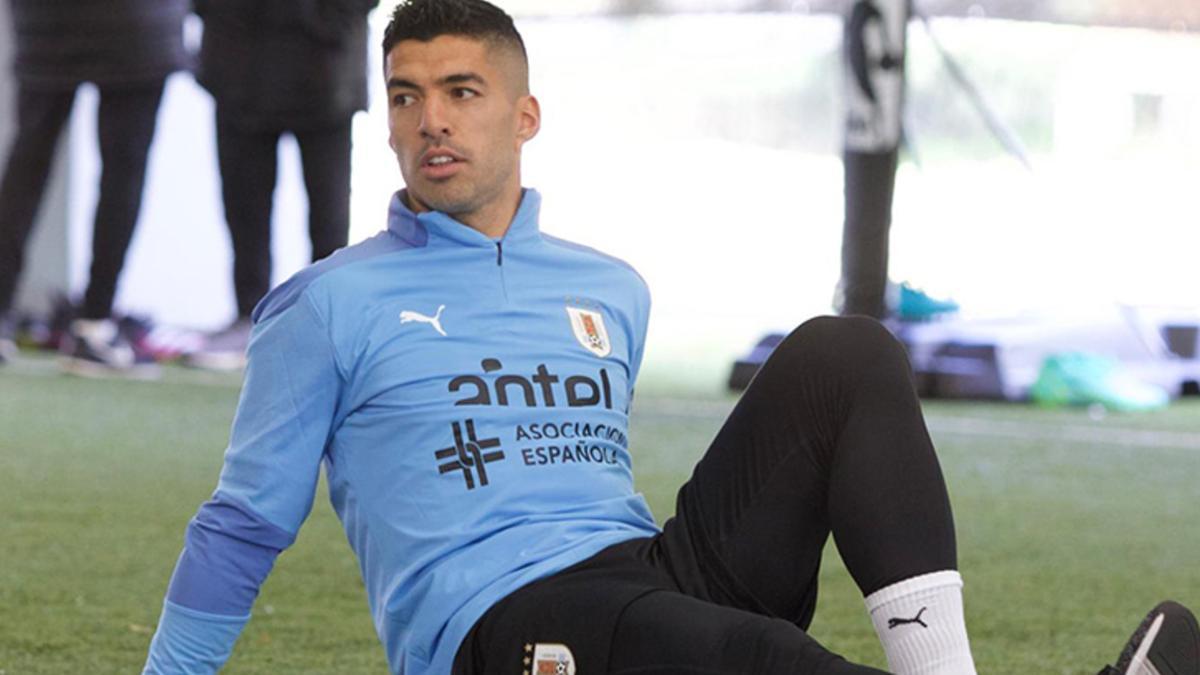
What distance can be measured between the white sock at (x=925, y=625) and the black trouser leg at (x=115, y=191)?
3.85m

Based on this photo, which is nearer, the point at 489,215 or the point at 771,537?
the point at 771,537

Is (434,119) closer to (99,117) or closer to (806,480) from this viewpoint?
(806,480)

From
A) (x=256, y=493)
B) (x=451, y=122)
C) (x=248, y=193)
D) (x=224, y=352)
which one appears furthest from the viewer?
(x=224, y=352)

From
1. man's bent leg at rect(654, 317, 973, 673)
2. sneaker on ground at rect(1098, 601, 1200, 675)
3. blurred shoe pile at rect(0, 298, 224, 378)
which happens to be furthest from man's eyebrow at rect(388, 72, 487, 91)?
blurred shoe pile at rect(0, 298, 224, 378)

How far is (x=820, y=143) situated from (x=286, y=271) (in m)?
1.66

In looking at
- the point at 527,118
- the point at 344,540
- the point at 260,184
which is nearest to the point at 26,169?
the point at 260,184

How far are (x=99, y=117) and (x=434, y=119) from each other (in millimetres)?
3709

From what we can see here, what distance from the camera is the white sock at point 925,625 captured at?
1369 mm

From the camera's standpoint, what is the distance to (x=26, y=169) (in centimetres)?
513

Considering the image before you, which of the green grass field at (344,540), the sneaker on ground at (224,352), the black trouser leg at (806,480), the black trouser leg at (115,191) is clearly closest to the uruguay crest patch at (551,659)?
→ the black trouser leg at (806,480)

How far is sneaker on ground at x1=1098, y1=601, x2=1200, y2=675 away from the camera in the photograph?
1391mm

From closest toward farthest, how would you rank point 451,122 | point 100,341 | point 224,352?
point 451,122, point 100,341, point 224,352

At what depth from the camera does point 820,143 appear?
6.07 meters

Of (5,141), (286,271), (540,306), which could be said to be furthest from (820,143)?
(540,306)
